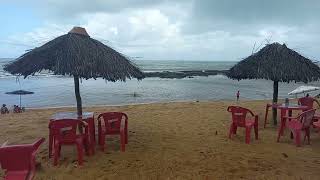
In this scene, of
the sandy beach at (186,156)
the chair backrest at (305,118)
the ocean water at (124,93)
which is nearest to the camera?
the sandy beach at (186,156)

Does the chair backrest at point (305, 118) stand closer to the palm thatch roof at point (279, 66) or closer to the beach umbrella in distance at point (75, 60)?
the palm thatch roof at point (279, 66)

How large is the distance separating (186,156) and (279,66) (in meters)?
3.94

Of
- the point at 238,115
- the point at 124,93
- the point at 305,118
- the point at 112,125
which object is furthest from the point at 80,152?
the point at 124,93

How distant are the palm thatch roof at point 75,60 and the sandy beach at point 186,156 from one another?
56.8 inches

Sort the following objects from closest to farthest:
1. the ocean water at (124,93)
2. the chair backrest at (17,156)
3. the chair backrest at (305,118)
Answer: the chair backrest at (17,156) < the chair backrest at (305,118) < the ocean water at (124,93)

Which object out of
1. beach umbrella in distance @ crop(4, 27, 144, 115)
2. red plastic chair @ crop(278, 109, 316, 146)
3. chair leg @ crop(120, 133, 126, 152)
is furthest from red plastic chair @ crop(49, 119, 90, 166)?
red plastic chair @ crop(278, 109, 316, 146)

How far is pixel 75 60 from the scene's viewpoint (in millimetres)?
6652

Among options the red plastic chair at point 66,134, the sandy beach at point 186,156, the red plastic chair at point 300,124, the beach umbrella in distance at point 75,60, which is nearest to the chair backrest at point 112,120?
the sandy beach at point 186,156

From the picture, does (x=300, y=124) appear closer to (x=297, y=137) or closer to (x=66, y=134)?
(x=297, y=137)

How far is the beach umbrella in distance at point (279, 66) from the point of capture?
898 cm

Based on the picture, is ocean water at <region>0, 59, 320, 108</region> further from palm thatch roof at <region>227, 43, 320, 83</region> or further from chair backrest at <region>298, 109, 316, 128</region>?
chair backrest at <region>298, 109, 316, 128</region>

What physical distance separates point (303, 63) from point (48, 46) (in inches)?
239

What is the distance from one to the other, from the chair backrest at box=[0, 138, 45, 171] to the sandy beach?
1395 millimetres

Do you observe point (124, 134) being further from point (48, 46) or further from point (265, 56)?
point (265, 56)
